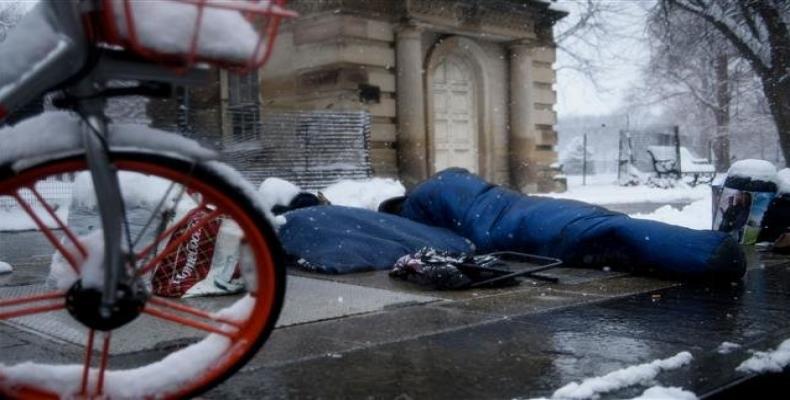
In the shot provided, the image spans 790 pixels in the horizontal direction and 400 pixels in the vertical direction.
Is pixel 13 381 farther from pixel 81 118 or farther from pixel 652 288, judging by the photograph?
pixel 652 288

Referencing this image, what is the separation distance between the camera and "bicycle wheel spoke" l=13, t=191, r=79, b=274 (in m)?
1.74

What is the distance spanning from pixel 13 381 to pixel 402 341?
1.42 m

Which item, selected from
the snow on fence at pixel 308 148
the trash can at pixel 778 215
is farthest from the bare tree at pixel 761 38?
the snow on fence at pixel 308 148

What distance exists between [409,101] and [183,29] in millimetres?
12053

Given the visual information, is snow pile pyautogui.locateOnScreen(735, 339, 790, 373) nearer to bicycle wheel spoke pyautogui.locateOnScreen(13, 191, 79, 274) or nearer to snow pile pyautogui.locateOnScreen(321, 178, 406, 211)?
bicycle wheel spoke pyautogui.locateOnScreen(13, 191, 79, 274)

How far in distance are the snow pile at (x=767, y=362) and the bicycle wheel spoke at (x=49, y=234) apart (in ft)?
6.50

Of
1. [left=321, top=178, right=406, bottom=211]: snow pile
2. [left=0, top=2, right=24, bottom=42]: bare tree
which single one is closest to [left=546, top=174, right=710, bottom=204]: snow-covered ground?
[left=321, top=178, right=406, bottom=211]: snow pile

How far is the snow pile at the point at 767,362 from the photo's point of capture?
237cm

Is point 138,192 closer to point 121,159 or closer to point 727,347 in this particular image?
point 121,159

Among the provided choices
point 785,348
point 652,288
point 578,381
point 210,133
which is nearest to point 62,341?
point 578,381

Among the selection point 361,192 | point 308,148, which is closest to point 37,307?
point 361,192

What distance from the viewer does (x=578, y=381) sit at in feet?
7.39

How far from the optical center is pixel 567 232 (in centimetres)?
479

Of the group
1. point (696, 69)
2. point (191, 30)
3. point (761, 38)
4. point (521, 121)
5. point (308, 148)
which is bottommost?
point (308, 148)
